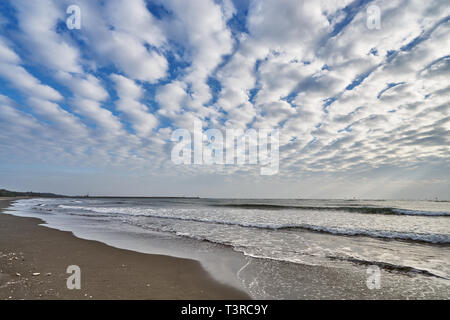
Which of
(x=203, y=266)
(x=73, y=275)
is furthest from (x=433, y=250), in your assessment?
(x=73, y=275)

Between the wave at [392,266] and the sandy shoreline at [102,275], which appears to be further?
the wave at [392,266]

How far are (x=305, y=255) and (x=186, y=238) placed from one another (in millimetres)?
5893

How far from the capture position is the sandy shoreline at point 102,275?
13.6 ft

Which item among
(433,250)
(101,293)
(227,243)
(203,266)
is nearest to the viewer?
(101,293)

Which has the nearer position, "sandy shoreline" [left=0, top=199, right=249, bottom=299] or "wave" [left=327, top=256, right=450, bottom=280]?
"sandy shoreline" [left=0, top=199, right=249, bottom=299]

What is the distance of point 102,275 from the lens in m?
5.22

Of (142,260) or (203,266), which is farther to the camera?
(142,260)

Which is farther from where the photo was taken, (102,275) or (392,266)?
(392,266)

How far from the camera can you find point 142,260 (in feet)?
22.1

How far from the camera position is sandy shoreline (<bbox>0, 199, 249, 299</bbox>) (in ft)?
13.6
